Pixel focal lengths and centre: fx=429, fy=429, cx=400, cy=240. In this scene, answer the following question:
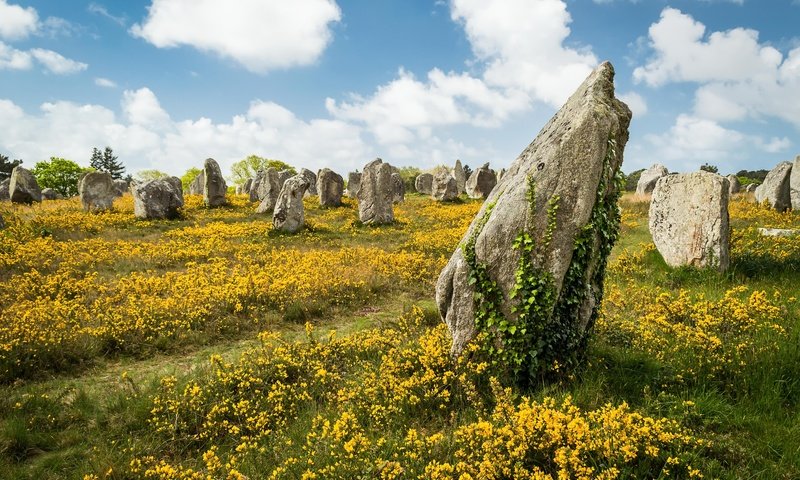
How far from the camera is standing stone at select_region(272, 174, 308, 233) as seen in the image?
68.4 feet

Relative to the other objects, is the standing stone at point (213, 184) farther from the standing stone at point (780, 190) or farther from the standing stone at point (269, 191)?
the standing stone at point (780, 190)

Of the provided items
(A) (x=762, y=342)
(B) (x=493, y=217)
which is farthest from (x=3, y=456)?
(A) (x=762, y=342)

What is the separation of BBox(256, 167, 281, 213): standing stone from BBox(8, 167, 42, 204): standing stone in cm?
1583

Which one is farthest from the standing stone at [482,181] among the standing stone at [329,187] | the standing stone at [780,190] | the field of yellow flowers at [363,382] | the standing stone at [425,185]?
the field of yellow flowers at [363,382]

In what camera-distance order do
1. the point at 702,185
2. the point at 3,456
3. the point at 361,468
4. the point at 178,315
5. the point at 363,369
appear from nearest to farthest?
the point at 361,468
the point at 3,456
the point at 363,369
the point at 178,315
the point at 702,185

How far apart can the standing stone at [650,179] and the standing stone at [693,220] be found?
21.9m

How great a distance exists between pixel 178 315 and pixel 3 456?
473 cm

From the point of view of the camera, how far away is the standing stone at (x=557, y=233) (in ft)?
18.6

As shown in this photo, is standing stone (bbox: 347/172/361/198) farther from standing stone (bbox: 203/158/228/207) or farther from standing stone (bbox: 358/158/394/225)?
standing stone (bbox: 358/158/394/225)

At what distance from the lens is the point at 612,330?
7281 millimetres

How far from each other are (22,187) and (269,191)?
56.2 ft

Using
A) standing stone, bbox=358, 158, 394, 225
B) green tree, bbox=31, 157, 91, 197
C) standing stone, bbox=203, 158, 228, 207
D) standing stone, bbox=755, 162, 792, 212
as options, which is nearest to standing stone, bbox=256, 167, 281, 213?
standing stone, bbox=203, 158, 228, 207

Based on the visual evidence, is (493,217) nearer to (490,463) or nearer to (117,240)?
(490,463)

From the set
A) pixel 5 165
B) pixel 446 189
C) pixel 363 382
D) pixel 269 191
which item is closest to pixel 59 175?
pixel 5 165
